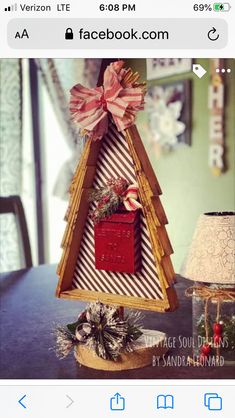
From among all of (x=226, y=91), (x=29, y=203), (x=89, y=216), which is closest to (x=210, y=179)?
(x=226, y=91)

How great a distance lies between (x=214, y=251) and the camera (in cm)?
70

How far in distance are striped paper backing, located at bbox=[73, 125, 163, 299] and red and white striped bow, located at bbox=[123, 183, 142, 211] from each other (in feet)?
0.06

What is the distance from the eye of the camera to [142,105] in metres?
0.70

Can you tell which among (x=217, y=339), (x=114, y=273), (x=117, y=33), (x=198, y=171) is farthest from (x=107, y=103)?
(x=198, y=171)

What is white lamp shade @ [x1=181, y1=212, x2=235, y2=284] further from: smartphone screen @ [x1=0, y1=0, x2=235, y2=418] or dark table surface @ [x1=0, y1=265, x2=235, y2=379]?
dark table surface @ [x1=0, y1=265, x2=235, y2=379]

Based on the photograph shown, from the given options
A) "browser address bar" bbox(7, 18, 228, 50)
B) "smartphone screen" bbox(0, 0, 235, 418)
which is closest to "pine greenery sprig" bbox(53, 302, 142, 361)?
"smartphone screen" bbox(0, 0, 235, 418)

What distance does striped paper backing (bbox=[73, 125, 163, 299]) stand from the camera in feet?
2.34

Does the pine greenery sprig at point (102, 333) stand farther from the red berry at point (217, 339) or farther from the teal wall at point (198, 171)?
the teal wall at point (198, 171)

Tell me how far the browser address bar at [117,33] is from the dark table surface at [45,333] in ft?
1.32
